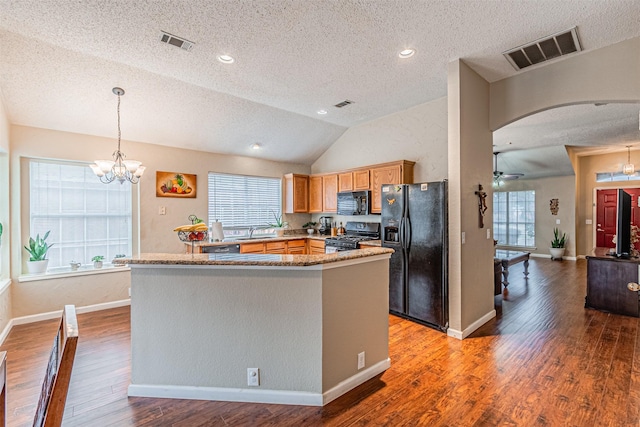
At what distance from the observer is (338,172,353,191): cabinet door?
5.51 meters

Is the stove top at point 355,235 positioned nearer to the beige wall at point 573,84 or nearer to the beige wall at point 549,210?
the beige wall at point 573,84

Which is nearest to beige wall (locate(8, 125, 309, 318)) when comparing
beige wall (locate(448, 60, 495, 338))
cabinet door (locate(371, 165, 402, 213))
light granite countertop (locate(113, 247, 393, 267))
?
cabinet door (locate(371, 165, 402, 213))

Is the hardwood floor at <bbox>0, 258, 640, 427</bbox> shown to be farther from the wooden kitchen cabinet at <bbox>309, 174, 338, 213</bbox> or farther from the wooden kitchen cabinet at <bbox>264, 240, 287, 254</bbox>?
the wooden kitchen cabinet at <bbox>309, 174, 338, 213</bbox>

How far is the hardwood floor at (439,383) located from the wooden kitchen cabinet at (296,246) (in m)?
2.60

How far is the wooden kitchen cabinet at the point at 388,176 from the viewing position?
4648mm

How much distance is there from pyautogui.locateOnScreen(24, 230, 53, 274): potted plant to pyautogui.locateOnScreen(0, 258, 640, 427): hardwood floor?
706 millimetres

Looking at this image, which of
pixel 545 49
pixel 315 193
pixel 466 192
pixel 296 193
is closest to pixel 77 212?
pixel 296 193

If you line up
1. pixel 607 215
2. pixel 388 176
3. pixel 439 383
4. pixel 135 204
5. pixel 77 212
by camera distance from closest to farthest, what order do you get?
1. pixel 439 383
2. pixel 77 212
3. pixel 135 204
4. pixel 388 176
5. pixel 607 215

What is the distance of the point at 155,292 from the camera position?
225 centimetres

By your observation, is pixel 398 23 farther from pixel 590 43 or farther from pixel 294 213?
pixel 294 213

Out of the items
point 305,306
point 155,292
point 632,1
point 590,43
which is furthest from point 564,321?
point 155,292

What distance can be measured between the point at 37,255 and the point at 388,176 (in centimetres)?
502

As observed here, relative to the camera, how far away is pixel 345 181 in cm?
562

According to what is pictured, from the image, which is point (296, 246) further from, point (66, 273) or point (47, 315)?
point (47, 315)
